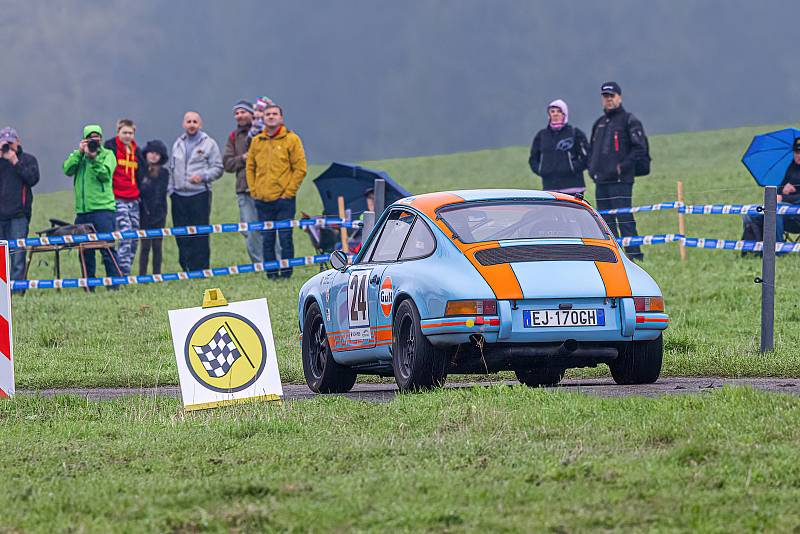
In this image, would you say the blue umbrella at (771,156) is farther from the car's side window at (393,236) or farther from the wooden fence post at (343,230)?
the car's side window at (393,236)

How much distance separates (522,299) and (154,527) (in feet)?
16.1

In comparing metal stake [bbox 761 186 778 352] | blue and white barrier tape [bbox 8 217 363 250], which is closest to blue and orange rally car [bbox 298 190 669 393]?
metal stake [bbox 761 186 778 352]

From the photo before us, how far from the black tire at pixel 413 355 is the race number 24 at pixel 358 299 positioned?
2.36ft

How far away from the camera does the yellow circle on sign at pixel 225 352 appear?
11359 mm

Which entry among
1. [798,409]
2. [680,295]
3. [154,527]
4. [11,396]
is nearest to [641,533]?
[154,527]

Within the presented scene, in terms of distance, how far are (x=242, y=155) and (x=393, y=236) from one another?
1294 centimetres

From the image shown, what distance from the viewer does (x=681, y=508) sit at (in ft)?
21.4

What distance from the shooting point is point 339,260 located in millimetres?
13312

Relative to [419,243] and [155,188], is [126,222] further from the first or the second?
[419,243]

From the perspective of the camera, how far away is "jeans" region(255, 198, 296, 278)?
2458cm

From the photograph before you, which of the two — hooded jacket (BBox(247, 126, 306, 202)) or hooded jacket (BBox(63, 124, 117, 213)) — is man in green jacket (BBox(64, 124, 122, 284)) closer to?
hooded jacket (BBox(63, 124, 117, 213))

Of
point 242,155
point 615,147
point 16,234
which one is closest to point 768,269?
point 615,147

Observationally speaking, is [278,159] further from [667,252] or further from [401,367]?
[401,367]

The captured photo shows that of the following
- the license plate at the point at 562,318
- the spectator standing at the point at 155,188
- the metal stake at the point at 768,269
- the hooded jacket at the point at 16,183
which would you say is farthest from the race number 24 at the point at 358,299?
the spectator standing at the point at 155,188
